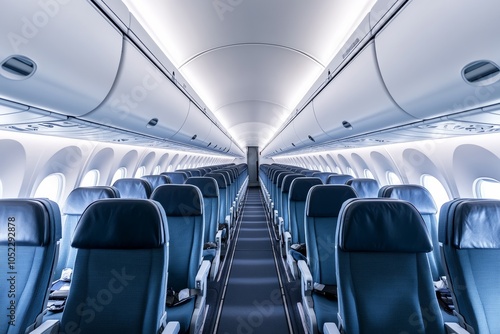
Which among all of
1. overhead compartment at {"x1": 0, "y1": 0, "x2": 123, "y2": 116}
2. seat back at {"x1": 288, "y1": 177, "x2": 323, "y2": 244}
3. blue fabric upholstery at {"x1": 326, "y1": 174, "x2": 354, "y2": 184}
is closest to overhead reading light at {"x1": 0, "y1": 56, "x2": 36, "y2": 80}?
overhead compartment at {"x1": 0, "y1": 0, "x2": 123, "y2": 116}

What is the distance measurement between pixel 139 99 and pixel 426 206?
349cm

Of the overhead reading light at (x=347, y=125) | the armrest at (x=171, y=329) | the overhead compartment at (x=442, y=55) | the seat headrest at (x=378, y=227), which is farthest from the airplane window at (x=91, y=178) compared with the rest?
the overhead compartment at (x=442, y=55)

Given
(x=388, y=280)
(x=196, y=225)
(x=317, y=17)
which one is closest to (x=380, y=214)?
(x=388, y=280)

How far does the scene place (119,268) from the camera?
1982 mm

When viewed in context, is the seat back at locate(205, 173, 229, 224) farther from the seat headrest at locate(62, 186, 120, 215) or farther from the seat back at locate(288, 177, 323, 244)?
the seat headrest at locate(62, 186, 120, 215)

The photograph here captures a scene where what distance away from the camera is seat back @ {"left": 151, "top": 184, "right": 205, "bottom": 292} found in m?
2.95

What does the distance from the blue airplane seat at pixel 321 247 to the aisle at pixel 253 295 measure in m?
0.64

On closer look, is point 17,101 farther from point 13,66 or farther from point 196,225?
point 196,225

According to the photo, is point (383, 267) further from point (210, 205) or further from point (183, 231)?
point (210, 205)

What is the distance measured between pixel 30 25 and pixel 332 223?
3097 millimetres

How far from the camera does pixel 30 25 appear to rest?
1.25m

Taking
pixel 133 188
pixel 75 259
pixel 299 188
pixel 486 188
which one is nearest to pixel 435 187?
pixel 486 188

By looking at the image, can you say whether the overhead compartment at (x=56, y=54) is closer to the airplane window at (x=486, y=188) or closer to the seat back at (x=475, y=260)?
the seat back at (x=475, y=260)

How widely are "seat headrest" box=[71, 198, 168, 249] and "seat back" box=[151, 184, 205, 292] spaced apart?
1.07 meters
